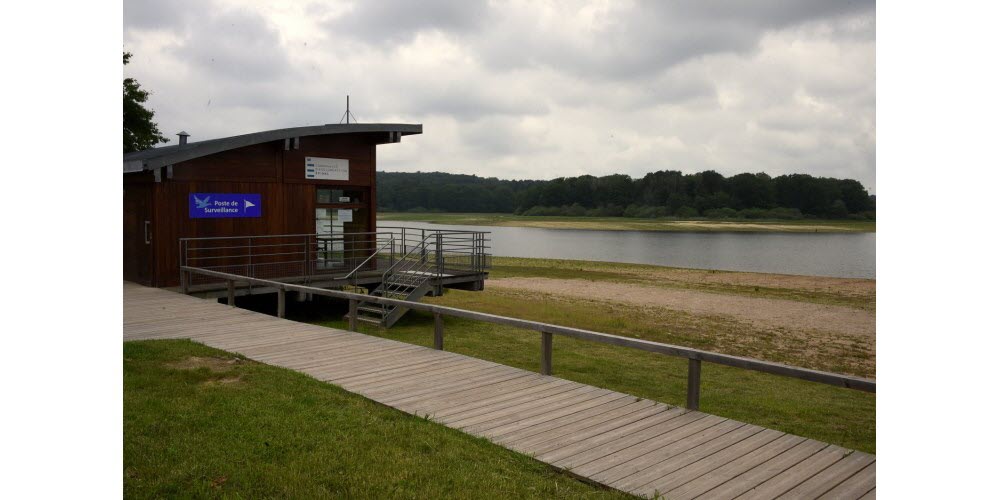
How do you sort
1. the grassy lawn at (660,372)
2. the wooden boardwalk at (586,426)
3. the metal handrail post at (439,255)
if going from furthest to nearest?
the metal handrail post at (439,255)
the grassy lawn at (660,372)
the wooden boardwalk at (586,426)

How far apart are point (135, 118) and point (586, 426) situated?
31247 millimetres

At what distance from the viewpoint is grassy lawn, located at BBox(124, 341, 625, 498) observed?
403cm

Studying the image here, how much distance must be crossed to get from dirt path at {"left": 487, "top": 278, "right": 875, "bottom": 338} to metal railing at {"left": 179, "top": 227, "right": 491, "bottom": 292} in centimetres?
789

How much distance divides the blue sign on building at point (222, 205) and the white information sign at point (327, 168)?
4.57 feet

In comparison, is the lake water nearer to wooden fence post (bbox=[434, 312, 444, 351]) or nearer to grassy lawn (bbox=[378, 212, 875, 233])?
grassy lawn (bbox=[378, 212, 875, 233])

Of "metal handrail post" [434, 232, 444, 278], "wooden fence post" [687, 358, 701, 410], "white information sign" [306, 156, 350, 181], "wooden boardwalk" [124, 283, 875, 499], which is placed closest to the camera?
"wooden boardwalk" [124, 283, 875, 499]

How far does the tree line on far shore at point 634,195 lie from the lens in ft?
301

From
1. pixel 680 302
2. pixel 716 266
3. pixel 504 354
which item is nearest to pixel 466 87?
pixel 504 354

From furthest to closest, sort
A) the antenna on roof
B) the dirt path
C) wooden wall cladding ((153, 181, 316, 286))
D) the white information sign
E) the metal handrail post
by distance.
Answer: the dirt path
the antenna on roof
the white information sign
the metal handrail post
wooden wall cladding ((153, 181, 316, 286))

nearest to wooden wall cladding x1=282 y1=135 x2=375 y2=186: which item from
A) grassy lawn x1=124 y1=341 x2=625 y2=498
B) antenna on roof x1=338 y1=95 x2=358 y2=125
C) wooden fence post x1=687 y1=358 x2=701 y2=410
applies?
antenna on roof x1=338 y1=95 x2=358 y2=125

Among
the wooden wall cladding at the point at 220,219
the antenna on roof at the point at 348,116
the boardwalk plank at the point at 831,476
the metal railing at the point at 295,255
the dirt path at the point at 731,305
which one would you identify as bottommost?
the dirt path at the point at 731,305

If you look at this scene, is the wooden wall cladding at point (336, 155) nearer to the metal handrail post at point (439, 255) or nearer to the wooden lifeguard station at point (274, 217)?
the wooden lifeguard station at point (274, 217)

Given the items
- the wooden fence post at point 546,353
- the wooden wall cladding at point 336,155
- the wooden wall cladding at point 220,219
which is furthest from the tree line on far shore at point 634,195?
the wooden fence post at point 546,353

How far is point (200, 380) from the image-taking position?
641 centimetres
